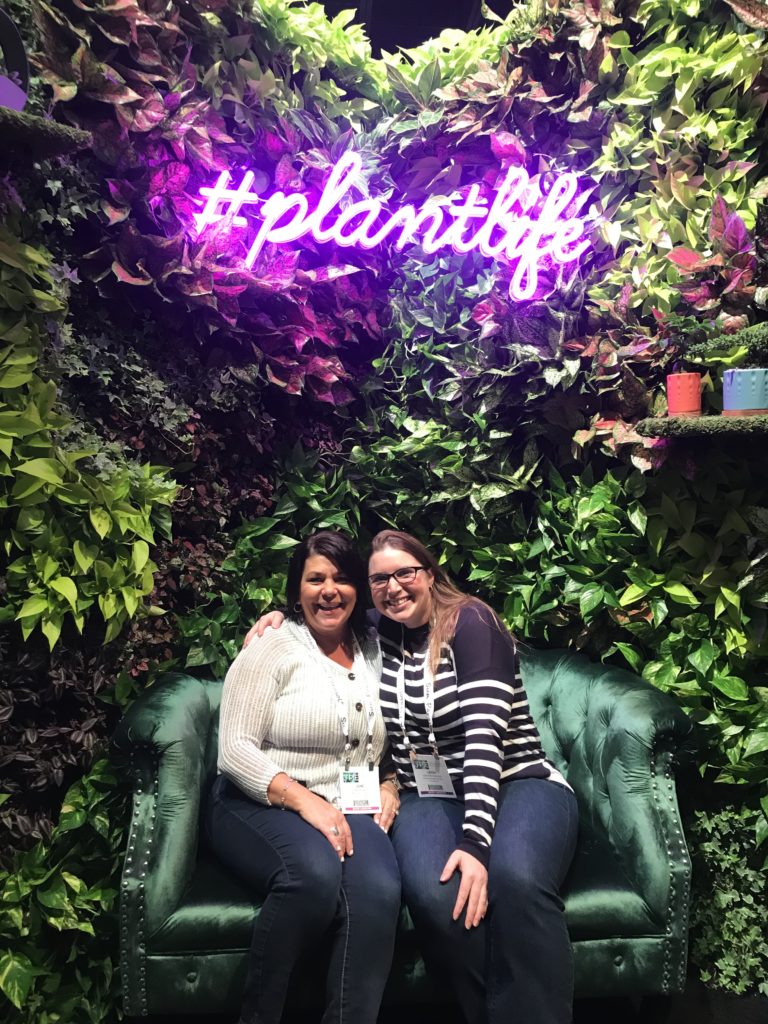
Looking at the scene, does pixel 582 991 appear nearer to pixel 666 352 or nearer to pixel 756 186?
pixel 666 352

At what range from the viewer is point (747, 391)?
191 cm

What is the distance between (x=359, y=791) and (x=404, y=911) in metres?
0.32

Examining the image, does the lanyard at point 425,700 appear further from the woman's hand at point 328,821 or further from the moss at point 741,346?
the moss at point 741,346

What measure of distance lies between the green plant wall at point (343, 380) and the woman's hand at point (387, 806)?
2.30 ft

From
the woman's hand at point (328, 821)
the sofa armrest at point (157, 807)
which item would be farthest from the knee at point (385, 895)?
the sofa armrest at point (157, 807)

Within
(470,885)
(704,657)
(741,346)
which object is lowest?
(470,885)

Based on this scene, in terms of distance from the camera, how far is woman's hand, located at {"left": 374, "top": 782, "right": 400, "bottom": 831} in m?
1.96

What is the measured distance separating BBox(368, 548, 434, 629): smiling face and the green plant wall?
0.55 metres

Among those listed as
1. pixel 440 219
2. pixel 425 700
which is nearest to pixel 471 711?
pixel 425 700

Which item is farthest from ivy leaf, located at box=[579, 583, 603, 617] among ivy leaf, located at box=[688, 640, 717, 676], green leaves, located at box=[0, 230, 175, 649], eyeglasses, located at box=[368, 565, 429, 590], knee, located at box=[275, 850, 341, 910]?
green leaves, located at box=[0, 230, 175, 649]

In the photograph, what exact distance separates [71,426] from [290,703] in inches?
40.8

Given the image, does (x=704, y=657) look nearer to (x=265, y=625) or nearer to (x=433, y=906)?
(x=433, y=906)

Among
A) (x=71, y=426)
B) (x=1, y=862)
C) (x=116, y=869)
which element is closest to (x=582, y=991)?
(x=116, y=869)

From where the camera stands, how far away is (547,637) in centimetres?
259
